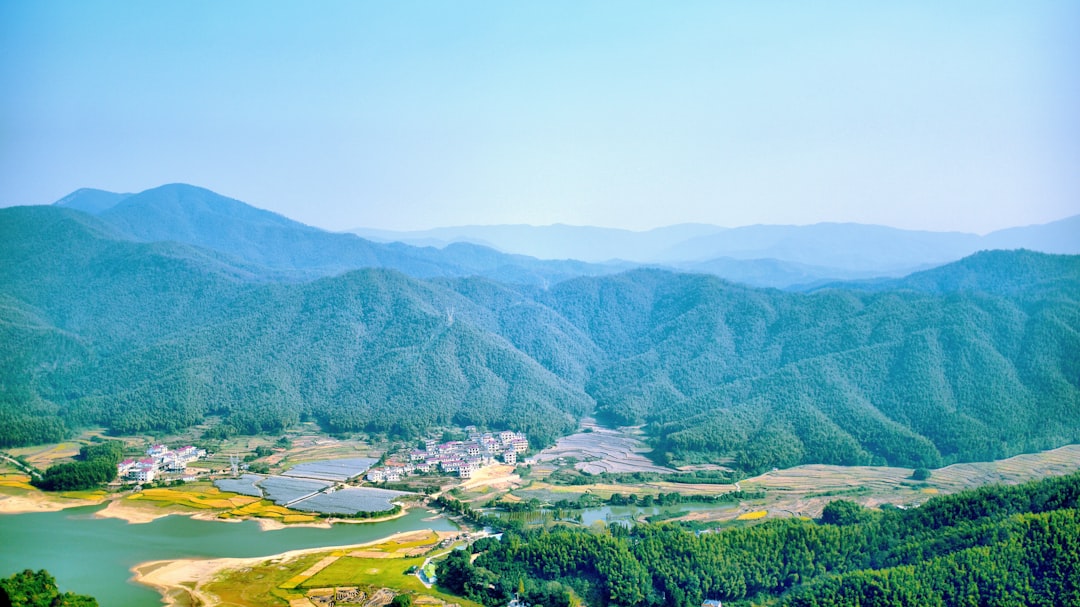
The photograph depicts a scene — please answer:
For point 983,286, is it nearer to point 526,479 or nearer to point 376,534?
point 526,479

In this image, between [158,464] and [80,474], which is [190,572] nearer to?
[80,474]

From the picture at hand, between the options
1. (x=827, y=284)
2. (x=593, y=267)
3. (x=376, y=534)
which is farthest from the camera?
(x=593, y=267)

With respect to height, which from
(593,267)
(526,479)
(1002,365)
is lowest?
(526,479)

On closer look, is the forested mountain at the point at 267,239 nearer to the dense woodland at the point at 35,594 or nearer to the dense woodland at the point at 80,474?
the dense woodland at the point at 80,474

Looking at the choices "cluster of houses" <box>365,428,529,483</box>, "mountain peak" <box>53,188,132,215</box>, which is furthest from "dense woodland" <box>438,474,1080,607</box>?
"mountain peak" <box>53,188,132,215</box>

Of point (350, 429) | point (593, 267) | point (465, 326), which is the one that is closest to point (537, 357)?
point (465, 326)

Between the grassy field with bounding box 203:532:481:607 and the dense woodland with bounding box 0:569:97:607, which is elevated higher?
the dense woodland with bounding box 0:569:97:607

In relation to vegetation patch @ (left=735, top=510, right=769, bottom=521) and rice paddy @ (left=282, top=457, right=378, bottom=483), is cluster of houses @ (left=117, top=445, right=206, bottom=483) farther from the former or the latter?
vegetation patch @ (left=735, top=510, right=769, bottom=521)

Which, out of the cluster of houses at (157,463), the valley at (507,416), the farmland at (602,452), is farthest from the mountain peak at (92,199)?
the farmland at (602,452)
